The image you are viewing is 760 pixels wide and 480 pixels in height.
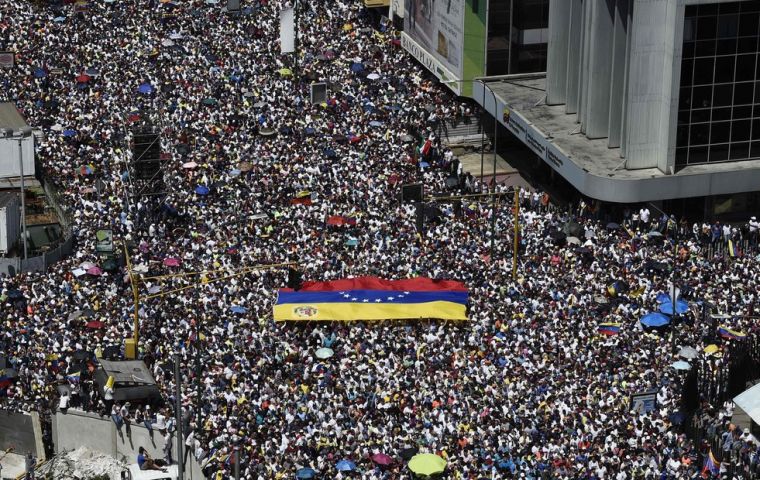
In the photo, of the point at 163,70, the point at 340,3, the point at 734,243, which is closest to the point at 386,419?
the point at 734,243

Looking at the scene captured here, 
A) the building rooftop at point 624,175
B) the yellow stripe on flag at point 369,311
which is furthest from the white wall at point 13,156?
the building rooftop at point 624,175

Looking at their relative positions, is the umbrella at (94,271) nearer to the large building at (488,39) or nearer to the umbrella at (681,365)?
the umbrella at (681,365)

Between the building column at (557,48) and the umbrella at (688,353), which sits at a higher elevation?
the building column at (557,48)

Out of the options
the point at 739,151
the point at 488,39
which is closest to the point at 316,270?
the point at 739,151

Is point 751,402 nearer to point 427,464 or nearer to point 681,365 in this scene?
point 681,365

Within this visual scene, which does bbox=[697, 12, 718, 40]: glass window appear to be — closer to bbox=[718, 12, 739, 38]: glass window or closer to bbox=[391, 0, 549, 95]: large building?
bbox=[718, 12, 739, 38]: glass window

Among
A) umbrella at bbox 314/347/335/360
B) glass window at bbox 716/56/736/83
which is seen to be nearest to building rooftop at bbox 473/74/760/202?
glass window at bbox 716/56/736/83
